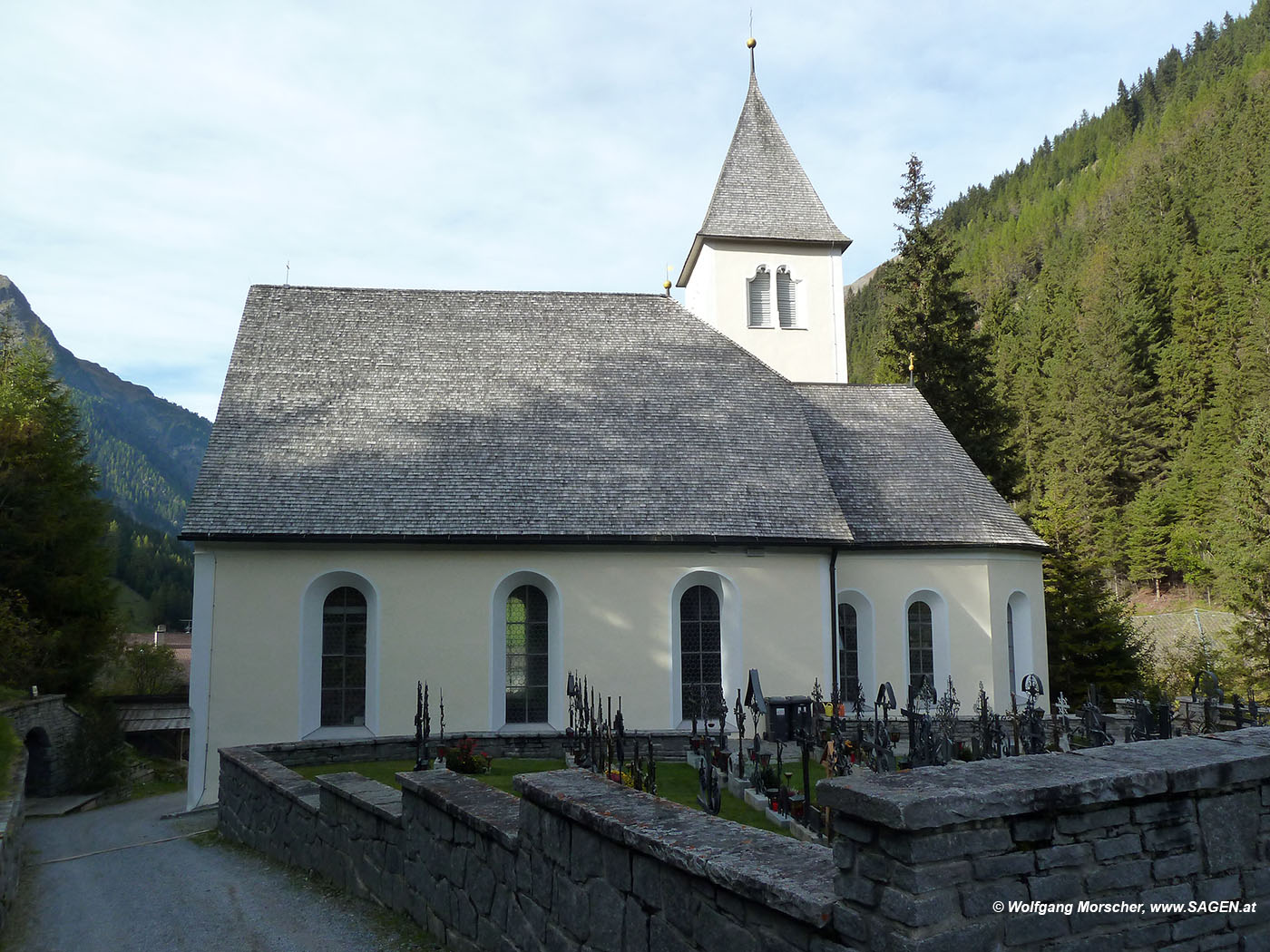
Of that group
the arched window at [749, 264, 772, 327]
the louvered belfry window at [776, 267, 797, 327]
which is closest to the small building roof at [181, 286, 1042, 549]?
the arched window at [749, 264, 772, 327]

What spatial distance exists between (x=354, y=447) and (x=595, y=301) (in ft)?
23.9

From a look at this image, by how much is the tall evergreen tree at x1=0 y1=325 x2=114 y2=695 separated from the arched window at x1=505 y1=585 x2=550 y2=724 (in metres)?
18.9

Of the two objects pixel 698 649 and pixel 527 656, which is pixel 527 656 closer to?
pixel 527 656

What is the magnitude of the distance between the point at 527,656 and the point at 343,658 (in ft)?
11.5

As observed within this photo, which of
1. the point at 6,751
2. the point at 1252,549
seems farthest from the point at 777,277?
the point at 6,751

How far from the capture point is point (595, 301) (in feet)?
74.4

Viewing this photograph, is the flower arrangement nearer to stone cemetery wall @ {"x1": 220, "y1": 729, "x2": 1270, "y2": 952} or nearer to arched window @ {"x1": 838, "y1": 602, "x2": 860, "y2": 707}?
arched window @ {"x1": 838, "y1": 602, "x2": 860, "y2": 707}

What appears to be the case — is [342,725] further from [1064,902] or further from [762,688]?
[1064,902]

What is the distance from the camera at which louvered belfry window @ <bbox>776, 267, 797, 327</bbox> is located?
2423 centimetres

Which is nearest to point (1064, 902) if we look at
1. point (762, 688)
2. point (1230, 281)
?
point (762, 688)

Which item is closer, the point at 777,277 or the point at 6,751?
the point at 6,751

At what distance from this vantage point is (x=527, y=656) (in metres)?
17.9

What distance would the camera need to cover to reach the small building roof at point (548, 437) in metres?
17.6

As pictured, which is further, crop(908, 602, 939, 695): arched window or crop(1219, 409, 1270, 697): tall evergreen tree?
crop(1219, 409, 1270, 697): tall evergreen tree
